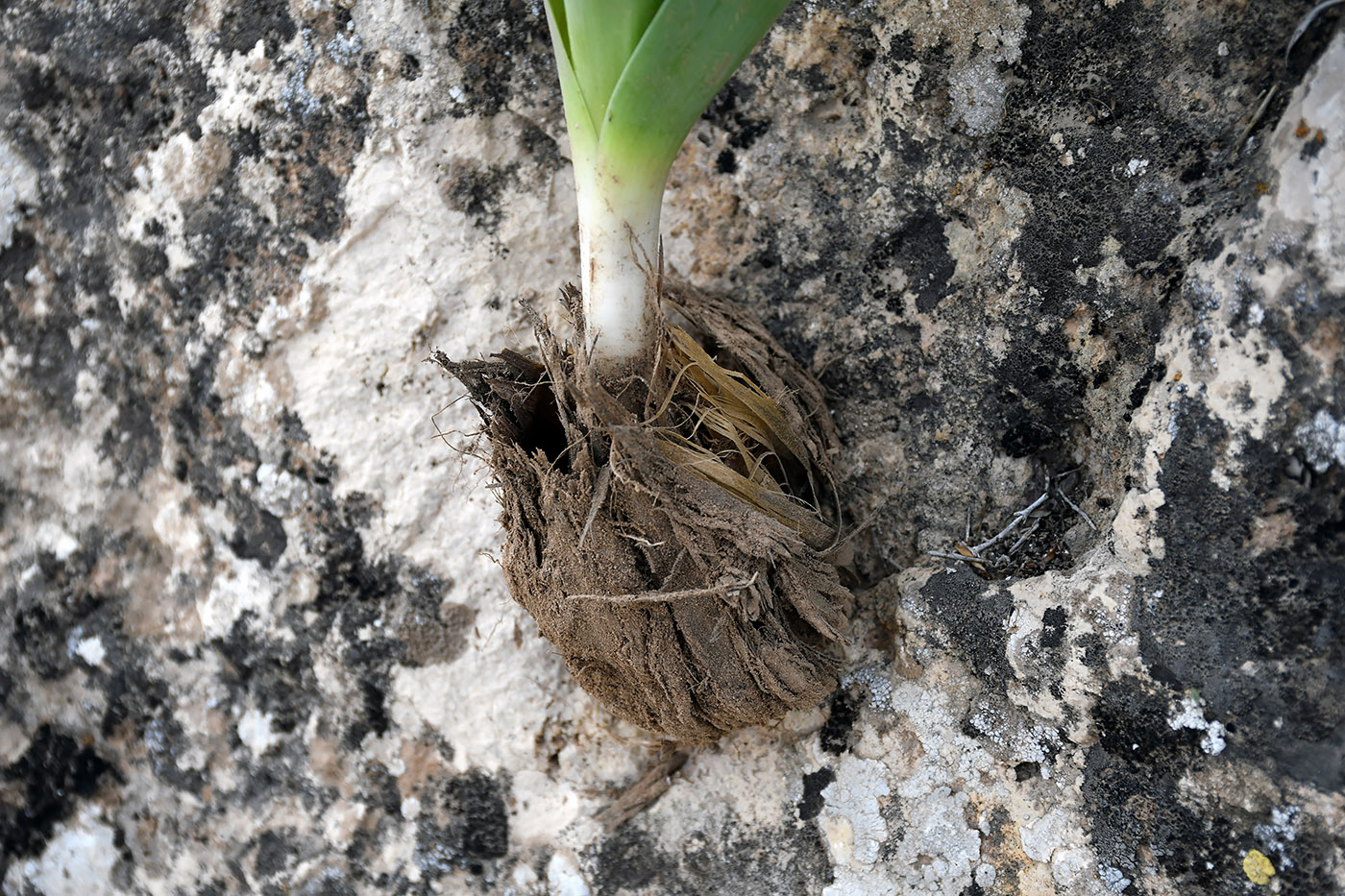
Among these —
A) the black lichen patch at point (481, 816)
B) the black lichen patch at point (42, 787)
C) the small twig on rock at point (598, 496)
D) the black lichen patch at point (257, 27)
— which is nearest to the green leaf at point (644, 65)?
the small twig on rock at point (598, 496)

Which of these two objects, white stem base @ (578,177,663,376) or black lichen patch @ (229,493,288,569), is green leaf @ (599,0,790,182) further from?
black lichen patch @ (229,493,288,569)

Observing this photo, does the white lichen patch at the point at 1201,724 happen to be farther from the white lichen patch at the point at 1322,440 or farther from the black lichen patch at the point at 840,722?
the black lichen patch at the point at 840,722

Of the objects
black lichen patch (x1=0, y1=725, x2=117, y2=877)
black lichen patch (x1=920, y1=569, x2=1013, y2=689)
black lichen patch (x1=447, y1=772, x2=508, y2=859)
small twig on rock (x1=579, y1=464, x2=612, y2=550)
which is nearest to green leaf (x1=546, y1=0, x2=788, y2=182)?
small twig on rock (x1=579, y1=464, x2=612, y2=550)

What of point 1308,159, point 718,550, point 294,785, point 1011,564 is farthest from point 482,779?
point 1308,159

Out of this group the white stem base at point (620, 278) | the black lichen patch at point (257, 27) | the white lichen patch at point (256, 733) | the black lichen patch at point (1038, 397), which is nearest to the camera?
the white stem base at point (620, 278)

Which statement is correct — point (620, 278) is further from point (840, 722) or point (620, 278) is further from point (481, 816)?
point (481, 816)

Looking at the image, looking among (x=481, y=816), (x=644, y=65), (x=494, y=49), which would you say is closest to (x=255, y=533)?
(x=481, y=816)

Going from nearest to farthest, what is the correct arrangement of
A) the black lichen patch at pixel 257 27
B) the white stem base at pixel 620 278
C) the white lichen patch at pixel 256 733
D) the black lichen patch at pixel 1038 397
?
the white stem base at pixel 620 278 → the black lichen patch at pixel 1038 397 → the black lichen patch at pixel 257 27 → the white lichen patch at pixel 256 733

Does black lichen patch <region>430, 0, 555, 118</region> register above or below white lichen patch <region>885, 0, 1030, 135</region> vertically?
above
